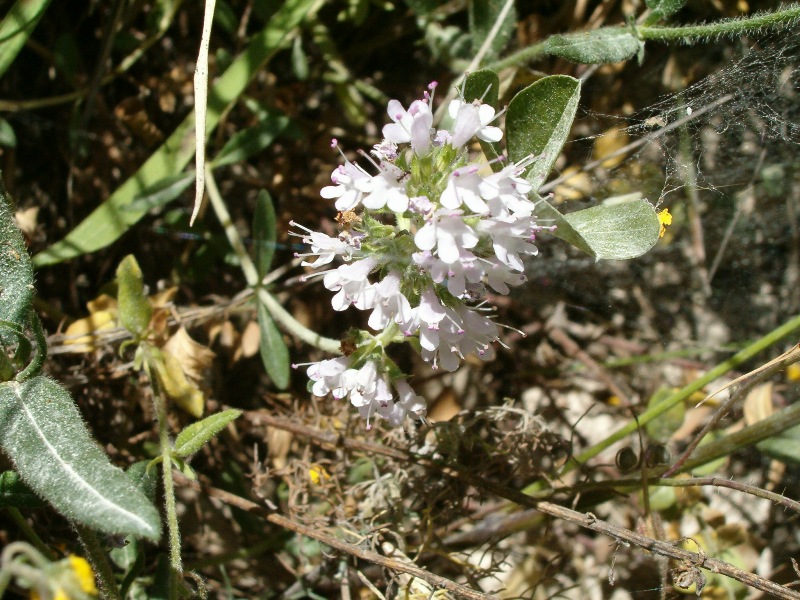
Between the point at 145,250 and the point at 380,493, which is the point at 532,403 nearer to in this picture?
the point at 380,493

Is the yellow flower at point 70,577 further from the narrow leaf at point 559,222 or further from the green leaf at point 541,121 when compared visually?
the green leaf at point 541,121

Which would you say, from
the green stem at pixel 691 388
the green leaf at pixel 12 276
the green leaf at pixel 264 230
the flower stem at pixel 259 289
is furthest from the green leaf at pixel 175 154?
the green stem at pixel 691 388

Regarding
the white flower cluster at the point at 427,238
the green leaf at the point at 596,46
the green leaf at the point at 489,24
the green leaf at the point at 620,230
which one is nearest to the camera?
the white flower cluster at the point at 427,238

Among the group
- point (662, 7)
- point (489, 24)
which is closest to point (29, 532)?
point (489, 24)

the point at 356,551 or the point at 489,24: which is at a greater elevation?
the point at 489,24

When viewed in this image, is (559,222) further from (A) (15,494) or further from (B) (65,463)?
(A) (15,494)

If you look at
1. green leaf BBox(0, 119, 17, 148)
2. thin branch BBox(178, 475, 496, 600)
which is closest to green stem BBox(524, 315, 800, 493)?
thin branch BBox(178, 475, 496, 600)
